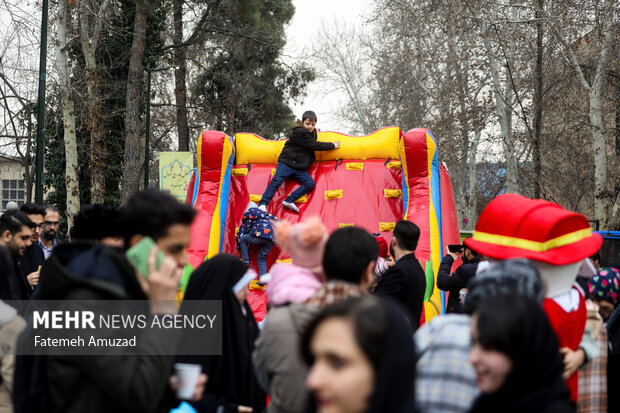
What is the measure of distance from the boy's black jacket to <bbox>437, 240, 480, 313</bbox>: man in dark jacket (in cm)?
351

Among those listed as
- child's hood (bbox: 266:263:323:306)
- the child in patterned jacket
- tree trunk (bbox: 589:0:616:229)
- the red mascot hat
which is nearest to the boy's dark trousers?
the child in patterned jacket

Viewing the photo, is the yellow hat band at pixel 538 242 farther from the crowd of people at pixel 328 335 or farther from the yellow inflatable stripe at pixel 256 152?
the yellow inflatable stripe at pixel 256 152

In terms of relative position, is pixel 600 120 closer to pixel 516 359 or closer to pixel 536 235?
pixel 536 235

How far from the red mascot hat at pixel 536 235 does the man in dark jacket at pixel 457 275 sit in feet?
9.60

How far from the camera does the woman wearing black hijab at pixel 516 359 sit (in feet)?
7.94

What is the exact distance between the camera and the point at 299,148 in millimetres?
10617

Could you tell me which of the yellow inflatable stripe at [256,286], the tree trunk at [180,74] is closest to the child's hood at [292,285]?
the yellow inflatable stripe at [256,286]

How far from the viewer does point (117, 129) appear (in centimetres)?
2389

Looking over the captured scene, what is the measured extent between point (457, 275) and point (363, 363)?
198 inches

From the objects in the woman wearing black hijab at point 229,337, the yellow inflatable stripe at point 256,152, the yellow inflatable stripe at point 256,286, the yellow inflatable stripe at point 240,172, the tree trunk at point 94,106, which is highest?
the tree trunk at point 94,106

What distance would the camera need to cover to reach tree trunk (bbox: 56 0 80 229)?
639 inches

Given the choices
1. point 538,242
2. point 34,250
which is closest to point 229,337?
point 538,242

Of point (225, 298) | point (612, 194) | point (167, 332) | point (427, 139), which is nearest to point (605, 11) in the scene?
point (612, 194)

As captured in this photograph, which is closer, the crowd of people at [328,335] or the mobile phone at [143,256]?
the crowd of people at [328,335]
